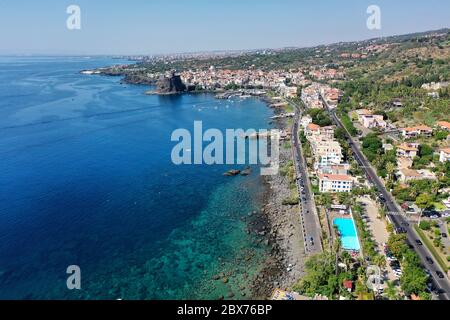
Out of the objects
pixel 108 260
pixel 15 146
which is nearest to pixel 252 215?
pixel 108 260

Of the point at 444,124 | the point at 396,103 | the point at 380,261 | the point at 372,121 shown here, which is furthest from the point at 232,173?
the point at 396,103

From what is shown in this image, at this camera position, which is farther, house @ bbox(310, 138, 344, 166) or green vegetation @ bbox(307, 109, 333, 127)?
green vegetation @ bbox(307, 109, 333, 127)

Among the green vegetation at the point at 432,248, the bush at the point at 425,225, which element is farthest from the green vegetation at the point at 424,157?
the green vegetation at the point at 432,248

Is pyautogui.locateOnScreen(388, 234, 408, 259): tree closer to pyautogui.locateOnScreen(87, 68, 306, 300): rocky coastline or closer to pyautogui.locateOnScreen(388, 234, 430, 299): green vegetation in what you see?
pyautogui.locateOnScreen(388, 234, 430, 299): green vegetation

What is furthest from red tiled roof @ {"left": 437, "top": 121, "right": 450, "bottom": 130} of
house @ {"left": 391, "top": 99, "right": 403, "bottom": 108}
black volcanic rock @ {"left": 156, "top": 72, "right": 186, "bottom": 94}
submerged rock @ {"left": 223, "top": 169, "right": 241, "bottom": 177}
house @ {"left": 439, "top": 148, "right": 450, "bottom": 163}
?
black volcanic rock @ {"left": 156, "top": 72, "right": 186, "bottom": 94}

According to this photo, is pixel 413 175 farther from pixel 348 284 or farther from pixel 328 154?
pixel 348 284

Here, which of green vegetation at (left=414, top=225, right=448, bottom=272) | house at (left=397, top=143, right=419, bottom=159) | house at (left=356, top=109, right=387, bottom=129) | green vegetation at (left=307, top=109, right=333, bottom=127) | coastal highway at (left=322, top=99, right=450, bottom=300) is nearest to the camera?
coastal highway at (left=322, top=99, right=450, bottom=300)

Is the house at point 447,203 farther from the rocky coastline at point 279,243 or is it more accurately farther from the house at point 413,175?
the rocky coastline at point 279,243
